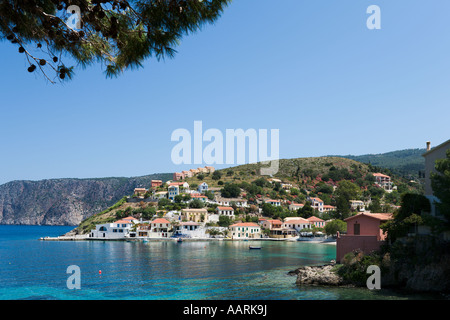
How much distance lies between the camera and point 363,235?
2547cm

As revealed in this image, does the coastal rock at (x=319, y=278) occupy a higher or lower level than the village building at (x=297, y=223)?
higher

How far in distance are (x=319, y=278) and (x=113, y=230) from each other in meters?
60.7

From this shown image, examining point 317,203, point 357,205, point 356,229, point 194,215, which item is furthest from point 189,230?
point 356,229

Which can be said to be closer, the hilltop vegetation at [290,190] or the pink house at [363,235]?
the pink house at [363,235]

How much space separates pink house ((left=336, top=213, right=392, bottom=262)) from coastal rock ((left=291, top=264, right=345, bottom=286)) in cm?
208

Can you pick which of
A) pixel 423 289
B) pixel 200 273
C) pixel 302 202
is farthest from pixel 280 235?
pixel 423 289

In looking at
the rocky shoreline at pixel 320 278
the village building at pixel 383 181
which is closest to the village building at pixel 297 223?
the village building at pixel 383 181

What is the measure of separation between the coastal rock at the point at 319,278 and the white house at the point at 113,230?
2250 inches

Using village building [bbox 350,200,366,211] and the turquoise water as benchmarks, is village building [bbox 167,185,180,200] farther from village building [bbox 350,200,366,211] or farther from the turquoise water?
the turquoise water

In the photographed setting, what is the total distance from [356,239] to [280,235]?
51.6m

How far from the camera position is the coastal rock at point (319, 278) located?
2328cm

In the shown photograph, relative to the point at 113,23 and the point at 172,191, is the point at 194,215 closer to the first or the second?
Answer: the point at 172,191

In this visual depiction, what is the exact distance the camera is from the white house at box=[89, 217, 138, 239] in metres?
75.6

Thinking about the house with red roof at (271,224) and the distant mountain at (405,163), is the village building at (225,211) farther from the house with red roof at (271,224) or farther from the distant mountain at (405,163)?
the distant mountain at (405,163)
